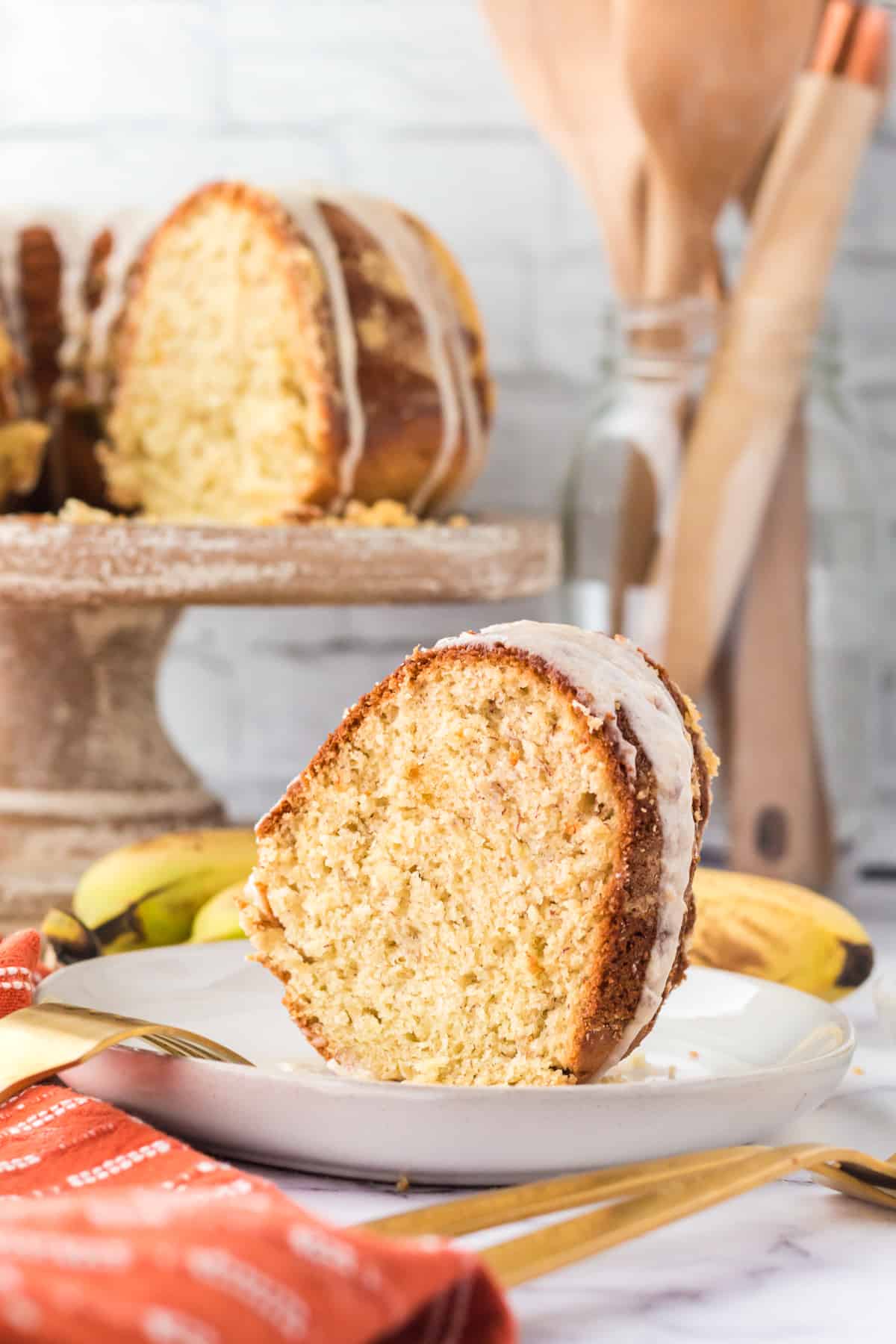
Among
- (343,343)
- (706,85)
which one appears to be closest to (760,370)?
(706,85)

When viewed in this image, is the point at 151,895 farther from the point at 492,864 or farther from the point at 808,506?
the point at 808,506

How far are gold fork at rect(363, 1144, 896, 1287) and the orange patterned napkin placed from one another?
0.07 m

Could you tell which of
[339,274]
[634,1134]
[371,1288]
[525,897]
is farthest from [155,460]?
[371,1288]

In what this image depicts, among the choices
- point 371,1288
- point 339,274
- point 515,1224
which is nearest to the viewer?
point 371,1288

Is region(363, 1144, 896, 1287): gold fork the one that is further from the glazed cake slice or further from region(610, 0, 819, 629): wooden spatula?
region(610, 0, 819, 629): wooden spatula

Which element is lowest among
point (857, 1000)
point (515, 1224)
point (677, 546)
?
point (857, 1000)

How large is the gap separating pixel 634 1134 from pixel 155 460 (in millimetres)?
866

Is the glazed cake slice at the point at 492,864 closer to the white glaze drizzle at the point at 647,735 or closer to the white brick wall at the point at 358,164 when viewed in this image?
the white glaze drizzle at the point at 647,735

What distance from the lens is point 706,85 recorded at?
131cm

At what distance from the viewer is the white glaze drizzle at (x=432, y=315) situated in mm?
1292

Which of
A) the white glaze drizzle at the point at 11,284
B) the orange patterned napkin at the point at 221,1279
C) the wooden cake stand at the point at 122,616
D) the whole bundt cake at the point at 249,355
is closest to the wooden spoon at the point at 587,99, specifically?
the whole bundt cake at the point at 249,355

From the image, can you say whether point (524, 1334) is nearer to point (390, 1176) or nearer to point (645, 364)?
point (390, 1176)

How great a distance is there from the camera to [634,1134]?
0.63 m

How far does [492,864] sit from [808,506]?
0.77m
